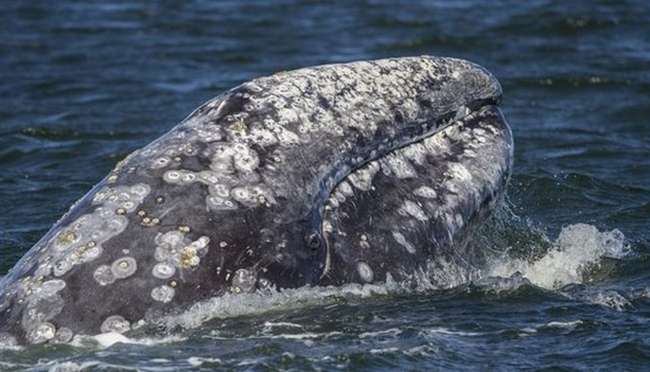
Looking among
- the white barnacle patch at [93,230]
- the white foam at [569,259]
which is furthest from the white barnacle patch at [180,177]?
the white foam at [569,259]

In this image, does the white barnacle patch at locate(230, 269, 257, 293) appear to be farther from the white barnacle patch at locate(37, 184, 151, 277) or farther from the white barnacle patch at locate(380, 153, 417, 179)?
the white barnacle patch at locate(380, 153, 417, 179)

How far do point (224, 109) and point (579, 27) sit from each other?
13477 millimetres

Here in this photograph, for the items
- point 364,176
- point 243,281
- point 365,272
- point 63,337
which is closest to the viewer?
point 63,337

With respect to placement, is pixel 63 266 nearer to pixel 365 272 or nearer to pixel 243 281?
pixel 243 281

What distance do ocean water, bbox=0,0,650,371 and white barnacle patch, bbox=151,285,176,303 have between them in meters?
0.12

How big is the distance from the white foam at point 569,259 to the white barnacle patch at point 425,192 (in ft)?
2.73

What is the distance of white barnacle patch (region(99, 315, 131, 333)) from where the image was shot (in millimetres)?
7047

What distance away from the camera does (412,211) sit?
833 cm

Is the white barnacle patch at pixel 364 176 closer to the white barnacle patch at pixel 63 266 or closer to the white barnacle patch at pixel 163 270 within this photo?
the white barnacle patch at pixel 163 270

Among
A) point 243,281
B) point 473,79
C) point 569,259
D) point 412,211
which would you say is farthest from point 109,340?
point 569,259

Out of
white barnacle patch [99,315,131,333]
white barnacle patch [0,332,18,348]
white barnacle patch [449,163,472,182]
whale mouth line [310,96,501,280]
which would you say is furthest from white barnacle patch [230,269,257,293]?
white barnacle patch [449,163,472,182]

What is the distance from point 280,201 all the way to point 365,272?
668mm

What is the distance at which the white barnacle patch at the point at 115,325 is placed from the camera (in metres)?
7.05

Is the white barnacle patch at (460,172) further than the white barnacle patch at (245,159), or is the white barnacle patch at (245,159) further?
the white barnacle patch at (460,172)
